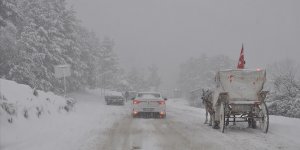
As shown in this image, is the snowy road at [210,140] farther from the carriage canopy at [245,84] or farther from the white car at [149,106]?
the white car at [149,106]

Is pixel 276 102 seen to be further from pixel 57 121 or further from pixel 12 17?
pixel 12 17

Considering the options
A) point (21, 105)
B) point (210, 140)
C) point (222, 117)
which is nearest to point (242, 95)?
point (222, 117)

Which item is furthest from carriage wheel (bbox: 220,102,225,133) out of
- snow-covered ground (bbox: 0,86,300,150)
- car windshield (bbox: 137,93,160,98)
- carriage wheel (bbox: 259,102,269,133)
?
car windshield (bbox: 137,93,160,98)

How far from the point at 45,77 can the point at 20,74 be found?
5475mm

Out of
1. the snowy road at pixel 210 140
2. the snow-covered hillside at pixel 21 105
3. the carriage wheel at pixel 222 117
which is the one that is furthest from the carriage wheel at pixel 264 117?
the snow-covered hillside at pixel 21 105

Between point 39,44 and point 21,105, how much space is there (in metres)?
23.8

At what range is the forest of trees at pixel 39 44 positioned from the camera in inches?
1201

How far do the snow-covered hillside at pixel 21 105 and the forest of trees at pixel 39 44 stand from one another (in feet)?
42.3

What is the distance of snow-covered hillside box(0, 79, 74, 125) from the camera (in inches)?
481

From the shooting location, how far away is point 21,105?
13.7m

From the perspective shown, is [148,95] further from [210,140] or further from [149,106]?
[210,140]

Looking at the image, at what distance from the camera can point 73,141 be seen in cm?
1098

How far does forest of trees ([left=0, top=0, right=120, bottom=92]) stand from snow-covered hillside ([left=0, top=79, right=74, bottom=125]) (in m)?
12.9

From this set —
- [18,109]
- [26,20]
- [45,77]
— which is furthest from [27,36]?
[18,109]
